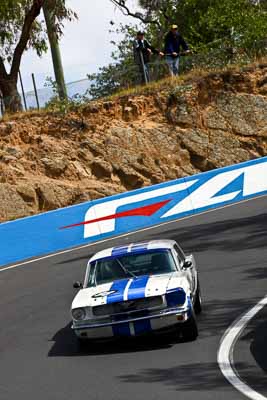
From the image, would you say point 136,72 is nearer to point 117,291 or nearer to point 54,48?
point 54,48

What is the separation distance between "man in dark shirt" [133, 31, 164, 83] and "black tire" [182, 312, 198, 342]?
2068 centimetres

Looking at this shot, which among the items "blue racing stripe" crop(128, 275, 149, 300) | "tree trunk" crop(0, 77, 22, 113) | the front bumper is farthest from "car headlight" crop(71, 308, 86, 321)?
"tree trunk" crop(0, 77, 22, 113)

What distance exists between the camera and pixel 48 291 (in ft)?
63.8

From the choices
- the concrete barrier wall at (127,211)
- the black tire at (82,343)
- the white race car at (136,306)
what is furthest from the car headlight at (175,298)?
the concrete barrier wall at (127,211)

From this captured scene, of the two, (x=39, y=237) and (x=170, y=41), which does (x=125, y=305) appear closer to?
(x=39, y=237)

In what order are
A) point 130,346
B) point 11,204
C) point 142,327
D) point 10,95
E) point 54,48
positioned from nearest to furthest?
point 142,327
point 130,346
point 11,204
point 10,95
point 54,48

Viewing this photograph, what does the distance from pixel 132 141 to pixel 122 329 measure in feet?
75.5

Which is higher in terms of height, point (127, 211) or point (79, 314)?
point (79, 314)

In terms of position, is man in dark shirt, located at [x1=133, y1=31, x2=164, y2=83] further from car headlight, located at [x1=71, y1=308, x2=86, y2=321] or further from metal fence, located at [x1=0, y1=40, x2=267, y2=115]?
car headlight, located at [x1=71, y1=308, x2=86, y2=321]

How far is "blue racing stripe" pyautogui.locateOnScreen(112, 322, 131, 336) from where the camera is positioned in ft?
44.1

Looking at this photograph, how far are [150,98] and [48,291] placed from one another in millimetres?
19526

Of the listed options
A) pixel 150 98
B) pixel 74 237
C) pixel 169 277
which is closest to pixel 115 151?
pixel 150 98

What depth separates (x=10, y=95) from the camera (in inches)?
1407

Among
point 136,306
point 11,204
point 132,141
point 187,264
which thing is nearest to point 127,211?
point 11,204
